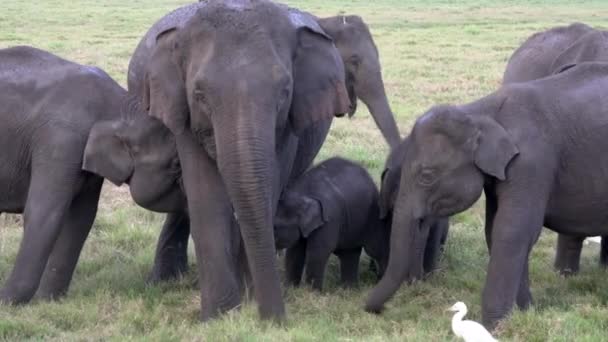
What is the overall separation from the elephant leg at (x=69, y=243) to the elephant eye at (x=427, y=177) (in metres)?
2.06

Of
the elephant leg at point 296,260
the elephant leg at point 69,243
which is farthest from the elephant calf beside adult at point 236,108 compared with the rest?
the elephant leg at point 296,260

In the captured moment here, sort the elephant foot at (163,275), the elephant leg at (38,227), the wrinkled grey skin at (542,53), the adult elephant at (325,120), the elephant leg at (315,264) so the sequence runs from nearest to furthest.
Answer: the elephant leg at (38,227) → the adult elephant at (325,120) → the elephant foot at (163,275) → the elephant leg at (315,264) → the wrinkled grey skin at (542,53)

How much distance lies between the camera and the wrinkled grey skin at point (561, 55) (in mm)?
7875

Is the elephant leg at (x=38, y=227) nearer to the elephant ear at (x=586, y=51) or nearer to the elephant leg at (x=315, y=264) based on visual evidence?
the elephant leg at (x=315, y=264)

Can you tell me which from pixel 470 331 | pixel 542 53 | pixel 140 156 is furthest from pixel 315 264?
pixel 542 53

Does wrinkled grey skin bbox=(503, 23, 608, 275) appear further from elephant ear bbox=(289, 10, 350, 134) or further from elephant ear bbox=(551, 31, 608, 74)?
elephant ear bbox=(289, 10, 350, 134)

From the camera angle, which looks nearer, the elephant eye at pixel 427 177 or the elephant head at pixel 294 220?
the elephant eye at pixel 427 177

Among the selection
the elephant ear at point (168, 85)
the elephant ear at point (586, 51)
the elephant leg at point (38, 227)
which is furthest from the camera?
the elephant ear at point (586, 51)

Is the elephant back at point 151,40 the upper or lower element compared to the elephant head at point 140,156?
upper

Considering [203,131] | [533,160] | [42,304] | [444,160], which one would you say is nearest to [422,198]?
[444,160]

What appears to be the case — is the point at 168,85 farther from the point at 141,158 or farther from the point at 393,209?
the point at 393,209

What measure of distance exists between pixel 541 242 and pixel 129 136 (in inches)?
144

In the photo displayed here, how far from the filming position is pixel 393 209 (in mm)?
7441

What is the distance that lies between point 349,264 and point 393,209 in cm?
82
